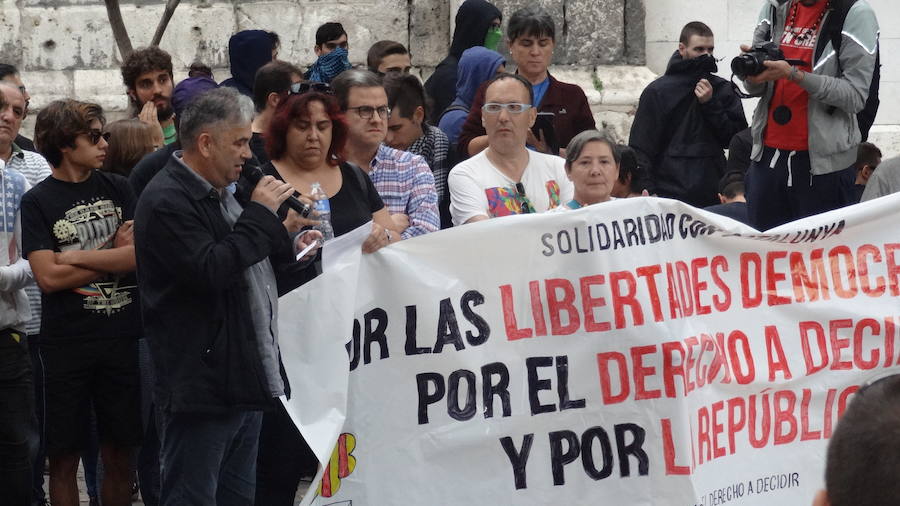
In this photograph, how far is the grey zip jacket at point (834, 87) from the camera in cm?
686

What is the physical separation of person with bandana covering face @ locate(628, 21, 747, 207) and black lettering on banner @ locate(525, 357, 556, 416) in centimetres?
344

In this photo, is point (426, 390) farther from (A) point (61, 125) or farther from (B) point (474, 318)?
(A) point (61, 125)

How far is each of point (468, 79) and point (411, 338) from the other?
2.92 metres

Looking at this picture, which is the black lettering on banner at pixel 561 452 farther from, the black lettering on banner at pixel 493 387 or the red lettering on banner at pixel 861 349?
the red lettering on banner at pixel 861 349

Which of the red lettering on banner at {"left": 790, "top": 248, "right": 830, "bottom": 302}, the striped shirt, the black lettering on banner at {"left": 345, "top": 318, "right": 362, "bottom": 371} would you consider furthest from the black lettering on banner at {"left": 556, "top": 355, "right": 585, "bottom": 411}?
the striped shirt

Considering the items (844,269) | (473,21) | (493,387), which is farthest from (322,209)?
(473,21)

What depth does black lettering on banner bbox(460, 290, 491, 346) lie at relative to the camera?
16.9ft

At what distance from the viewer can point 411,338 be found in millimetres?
5164

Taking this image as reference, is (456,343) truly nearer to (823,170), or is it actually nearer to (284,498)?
(284,498)

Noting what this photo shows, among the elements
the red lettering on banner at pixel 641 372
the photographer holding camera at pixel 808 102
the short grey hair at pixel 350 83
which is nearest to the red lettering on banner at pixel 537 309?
the red lettering on banner at pixel 641 372

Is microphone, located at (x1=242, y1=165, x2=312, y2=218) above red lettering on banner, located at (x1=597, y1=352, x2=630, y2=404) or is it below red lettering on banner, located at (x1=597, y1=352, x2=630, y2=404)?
above

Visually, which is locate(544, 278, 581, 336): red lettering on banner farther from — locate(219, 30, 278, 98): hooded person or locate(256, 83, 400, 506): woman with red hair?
locate(219, 30, 278, 98): hooded person

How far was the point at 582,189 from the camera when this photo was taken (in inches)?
234

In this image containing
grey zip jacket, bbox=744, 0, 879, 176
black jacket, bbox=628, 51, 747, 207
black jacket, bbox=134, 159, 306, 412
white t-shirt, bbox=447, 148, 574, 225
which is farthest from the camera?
black jacket, bbox=628, 51, 747, 207
